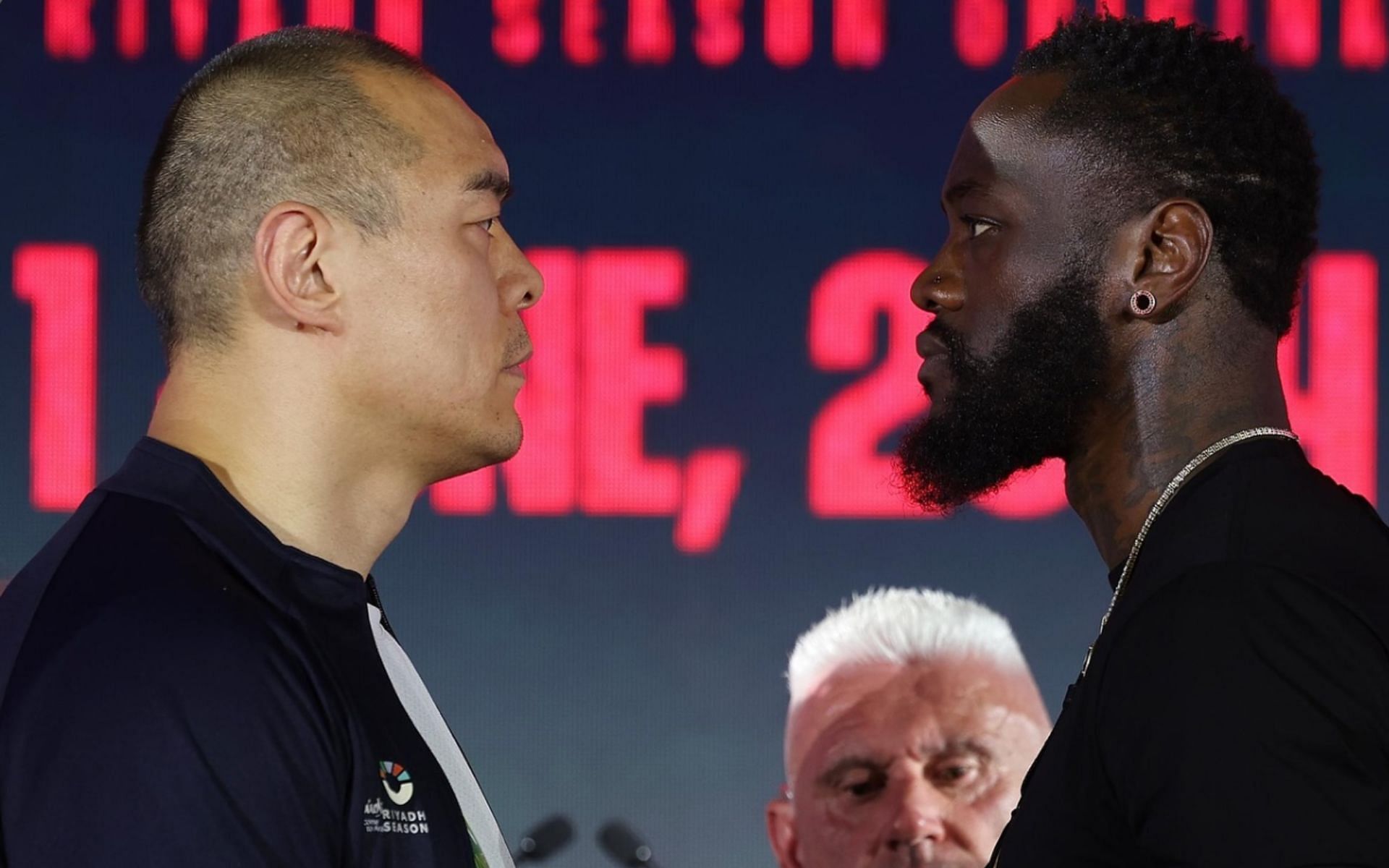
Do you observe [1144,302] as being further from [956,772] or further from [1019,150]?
[956,772]

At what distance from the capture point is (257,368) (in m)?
1.22

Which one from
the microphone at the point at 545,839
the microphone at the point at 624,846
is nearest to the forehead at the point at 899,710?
the microphone at the point at 624,846

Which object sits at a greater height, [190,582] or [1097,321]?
[1097,321]

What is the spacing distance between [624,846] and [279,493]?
1835 millimetres

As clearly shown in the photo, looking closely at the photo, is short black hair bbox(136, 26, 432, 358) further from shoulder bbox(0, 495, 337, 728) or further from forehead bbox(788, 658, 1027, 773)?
forehead bbox(788, 658, 1027, 773)

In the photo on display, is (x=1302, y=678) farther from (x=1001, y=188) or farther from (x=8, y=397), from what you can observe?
(x=8, y=397)

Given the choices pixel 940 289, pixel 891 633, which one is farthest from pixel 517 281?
pixel 891 633

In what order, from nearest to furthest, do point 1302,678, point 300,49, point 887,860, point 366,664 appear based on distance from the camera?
point 1302,678
point 366,664
point 300,49
point 887,860

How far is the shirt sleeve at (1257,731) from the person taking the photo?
40.0 inches

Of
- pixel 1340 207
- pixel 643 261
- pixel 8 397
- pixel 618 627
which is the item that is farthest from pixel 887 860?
pixel 8 397

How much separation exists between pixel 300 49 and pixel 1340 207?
Result: 2169 millimetres

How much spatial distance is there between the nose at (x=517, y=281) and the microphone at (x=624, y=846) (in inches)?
65.6

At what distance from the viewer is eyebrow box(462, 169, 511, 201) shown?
1.34m

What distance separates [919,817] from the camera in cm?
286
